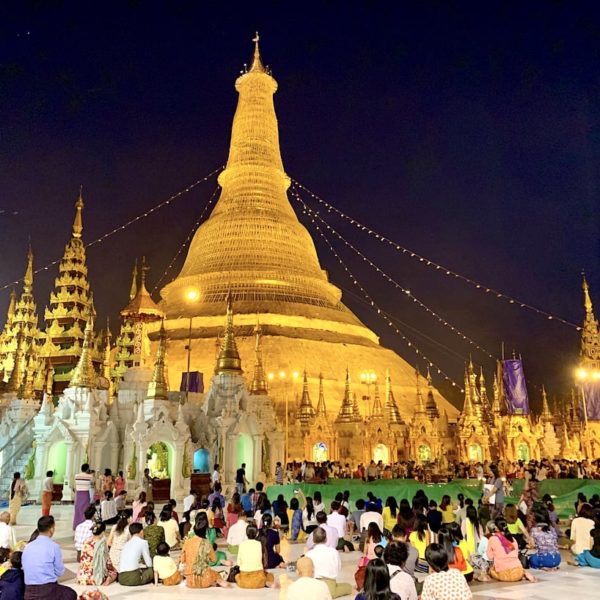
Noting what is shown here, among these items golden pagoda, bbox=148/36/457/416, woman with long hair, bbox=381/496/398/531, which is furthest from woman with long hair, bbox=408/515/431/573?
golden pagoda, bbox=148/36/457/416

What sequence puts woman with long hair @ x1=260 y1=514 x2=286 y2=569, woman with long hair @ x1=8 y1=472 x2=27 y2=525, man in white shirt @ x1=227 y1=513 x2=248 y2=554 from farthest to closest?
1. woman with long hair @ x1=8 y1=472 x2=27 y2=525
2. man in white shirt @ x1=227 y1=513 x2=248 y2=554
3. woman with long hair @ x1=260 y1=514 x2=286 y2=569

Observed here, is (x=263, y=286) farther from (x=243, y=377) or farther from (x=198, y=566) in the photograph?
(x=198, y=566)

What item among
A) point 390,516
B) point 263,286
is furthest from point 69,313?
point 390,516

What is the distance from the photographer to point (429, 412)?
36.8 m

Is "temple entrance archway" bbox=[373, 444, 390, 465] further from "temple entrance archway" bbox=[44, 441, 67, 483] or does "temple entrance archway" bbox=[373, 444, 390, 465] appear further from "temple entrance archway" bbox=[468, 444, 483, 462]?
"temple entrance archway" bbox=[44, 441, 67, 483]

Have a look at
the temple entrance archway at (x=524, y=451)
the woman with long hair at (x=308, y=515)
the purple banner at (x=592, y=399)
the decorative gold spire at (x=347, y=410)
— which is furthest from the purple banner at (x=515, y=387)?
the woman with long hair at (x=308, y=515)

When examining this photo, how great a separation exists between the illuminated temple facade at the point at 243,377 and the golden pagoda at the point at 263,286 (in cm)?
13

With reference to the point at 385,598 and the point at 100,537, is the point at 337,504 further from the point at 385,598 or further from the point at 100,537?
the point at 385,598

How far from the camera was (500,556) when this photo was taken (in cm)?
939

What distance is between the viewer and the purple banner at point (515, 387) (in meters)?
37.1

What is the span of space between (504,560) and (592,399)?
3498 cm

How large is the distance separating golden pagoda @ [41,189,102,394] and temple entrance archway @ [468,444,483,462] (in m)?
24.6

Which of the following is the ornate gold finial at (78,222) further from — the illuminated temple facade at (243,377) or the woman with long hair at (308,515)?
the woman with long hair at (308,515)

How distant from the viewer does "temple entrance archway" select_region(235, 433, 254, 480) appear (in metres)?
24.9
